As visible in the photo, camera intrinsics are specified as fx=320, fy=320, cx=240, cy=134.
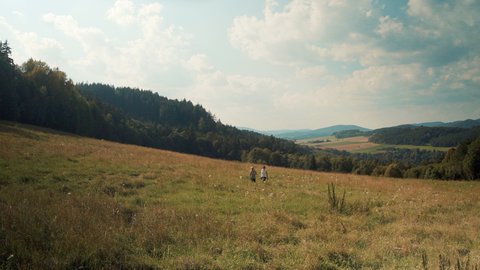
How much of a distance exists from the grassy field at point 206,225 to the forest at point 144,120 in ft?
130

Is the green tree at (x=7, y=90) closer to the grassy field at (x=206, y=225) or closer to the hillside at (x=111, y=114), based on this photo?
the hillside at (x=111, y=114)

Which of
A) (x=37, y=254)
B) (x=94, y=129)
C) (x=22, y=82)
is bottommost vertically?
(x=37, y=254)

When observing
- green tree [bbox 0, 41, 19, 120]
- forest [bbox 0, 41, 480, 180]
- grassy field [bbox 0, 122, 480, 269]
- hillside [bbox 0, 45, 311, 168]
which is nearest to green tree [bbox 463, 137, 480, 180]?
forest [bbox 0, 41, 480, 180]

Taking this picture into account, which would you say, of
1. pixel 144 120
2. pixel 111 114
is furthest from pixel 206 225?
pixel 144 120

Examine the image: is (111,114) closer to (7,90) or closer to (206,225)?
(7,90)

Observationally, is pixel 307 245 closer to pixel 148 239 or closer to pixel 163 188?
pixel 148 239

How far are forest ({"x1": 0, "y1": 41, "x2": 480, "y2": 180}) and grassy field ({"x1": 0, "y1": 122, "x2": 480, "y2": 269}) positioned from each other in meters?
39.7

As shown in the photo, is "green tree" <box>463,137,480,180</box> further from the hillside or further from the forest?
the hillside

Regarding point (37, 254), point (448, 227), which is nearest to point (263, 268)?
point (37, 254)

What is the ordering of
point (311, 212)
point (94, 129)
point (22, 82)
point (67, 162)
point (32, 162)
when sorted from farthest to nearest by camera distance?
point (94, 129), point (22, 82), point (67, 162), point (32, 162), point (311, 212)

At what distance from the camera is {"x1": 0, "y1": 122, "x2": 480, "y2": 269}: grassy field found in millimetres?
7730

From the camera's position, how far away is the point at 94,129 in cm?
8219

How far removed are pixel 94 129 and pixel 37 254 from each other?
82.3 metres

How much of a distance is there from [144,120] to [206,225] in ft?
587
